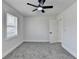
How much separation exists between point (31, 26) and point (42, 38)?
157 cm

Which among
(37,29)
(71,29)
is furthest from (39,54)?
(37,29)

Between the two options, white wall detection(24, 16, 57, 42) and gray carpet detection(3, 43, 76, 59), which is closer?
gray carpet detection(3, 43, 76, 59)

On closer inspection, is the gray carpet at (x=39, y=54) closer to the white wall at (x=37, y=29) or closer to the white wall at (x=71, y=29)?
the white wall at (x=71, y=29)

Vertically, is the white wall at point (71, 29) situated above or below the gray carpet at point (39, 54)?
above

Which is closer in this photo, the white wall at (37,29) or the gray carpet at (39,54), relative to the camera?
the gray carpet at (39,54)

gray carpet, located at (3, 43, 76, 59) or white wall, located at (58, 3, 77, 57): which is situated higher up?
white wall, located at (58, 3, 77, 57)

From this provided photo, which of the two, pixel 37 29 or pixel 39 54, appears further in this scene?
pixel 37 29

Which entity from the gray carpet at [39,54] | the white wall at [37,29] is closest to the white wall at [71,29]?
the gray carpet at [39,54]

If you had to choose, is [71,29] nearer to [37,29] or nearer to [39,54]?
[39,54]

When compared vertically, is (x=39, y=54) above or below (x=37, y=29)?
below

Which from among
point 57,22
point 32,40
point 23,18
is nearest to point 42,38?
point 32,40

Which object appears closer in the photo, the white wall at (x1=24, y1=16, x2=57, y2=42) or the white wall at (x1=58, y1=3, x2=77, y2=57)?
the white wall at (x1=58, y1=3, x2=77, y2=57)

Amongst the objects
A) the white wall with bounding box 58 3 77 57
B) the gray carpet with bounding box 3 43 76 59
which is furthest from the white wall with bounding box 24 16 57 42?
the white wall with bounding box 58 3 77 57

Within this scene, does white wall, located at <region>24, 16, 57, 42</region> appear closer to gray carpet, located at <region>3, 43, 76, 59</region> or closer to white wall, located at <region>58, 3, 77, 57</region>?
gray carpet, located at <region>3, 43, 76, 59</region>
